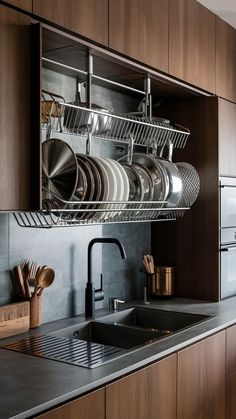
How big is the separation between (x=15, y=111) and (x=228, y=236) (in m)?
1.66

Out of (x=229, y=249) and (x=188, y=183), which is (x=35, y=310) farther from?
(x=229, y=249)

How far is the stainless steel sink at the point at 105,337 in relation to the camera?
1875mm

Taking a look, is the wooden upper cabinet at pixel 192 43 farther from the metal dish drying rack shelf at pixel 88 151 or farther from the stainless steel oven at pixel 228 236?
the stainless steel oven at pixel 228 236

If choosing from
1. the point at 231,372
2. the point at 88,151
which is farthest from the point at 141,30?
the point at 231,372

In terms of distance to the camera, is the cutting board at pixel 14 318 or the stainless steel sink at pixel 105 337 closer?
the stainless steel sink at pixel 105 337

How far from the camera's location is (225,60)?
3.06 m

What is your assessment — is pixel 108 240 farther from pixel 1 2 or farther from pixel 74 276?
pixel 1 2

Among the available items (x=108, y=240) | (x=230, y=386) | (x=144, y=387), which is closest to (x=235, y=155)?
(x=108, y=240)

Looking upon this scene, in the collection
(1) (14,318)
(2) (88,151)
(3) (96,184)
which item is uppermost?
(2) (88,151)

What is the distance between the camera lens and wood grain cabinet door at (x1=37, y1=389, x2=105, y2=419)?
1460 mm

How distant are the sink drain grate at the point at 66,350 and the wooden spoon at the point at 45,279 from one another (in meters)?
0.23

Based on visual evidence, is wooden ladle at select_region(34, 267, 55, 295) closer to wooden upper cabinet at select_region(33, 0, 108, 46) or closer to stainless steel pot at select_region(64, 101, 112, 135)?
stainless steel pot at select_region(64, 101, 112, 135)

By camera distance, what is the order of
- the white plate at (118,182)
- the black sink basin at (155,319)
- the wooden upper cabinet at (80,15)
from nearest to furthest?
the wooden upper cabinet at (80,15), the white plate at (118,182), the black sink basin at (155,319)

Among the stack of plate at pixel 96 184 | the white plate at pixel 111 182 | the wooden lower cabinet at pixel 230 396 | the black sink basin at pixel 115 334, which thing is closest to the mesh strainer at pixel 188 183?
Answer: the stack of plate at pixel 96 184
